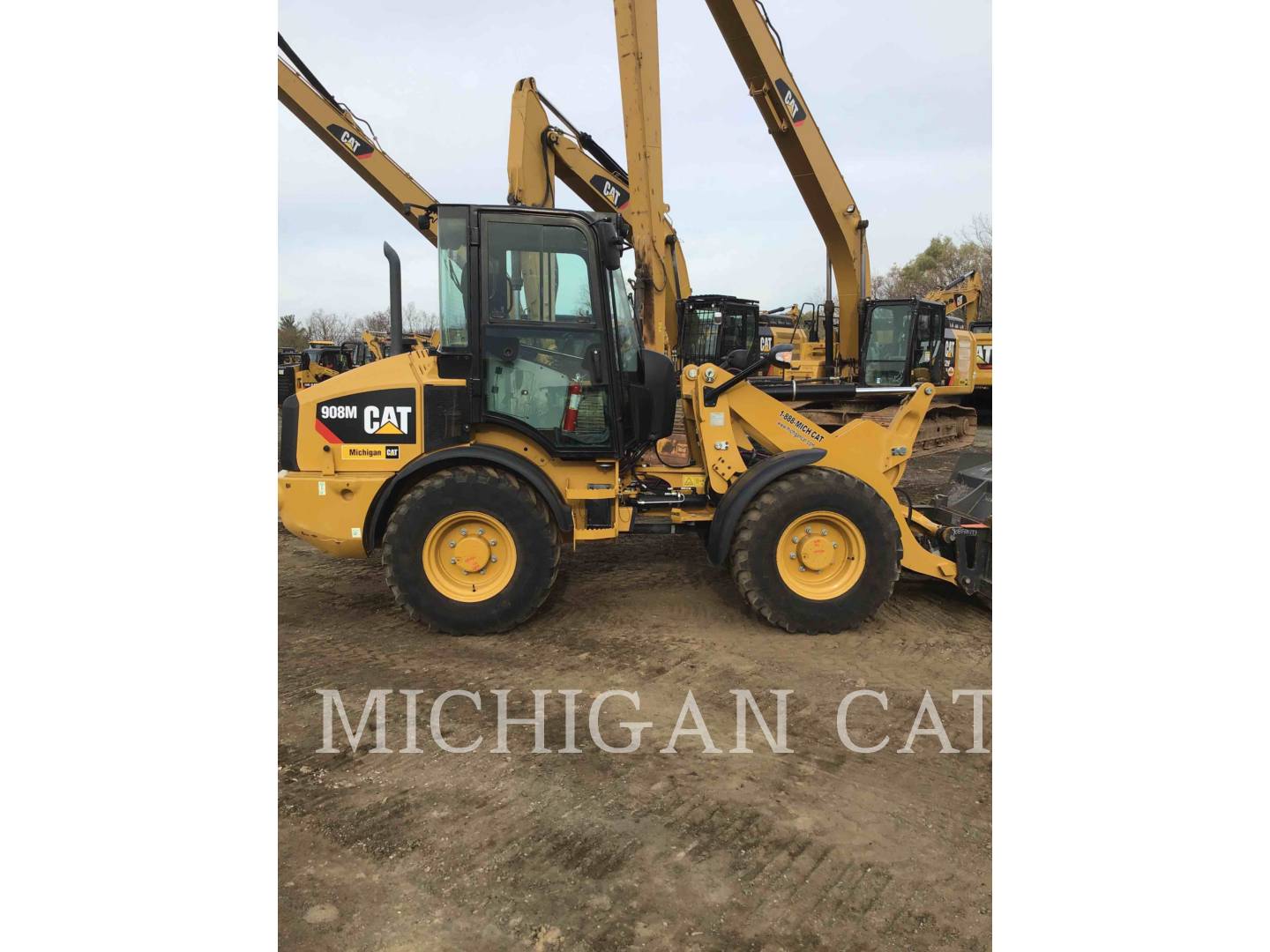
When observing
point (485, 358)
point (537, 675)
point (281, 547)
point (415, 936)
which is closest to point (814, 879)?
point (415, 936)

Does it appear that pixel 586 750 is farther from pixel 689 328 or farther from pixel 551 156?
pixel 689 328

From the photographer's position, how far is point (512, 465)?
4602mm

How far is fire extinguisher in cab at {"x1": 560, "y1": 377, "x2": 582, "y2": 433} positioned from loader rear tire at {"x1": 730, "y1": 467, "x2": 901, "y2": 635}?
47.6 inches

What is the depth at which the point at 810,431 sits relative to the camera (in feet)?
16.9

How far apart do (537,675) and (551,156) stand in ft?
16.9

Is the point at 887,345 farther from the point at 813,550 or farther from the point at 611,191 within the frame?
the point at 813,550

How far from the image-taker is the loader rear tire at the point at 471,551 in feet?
14.9

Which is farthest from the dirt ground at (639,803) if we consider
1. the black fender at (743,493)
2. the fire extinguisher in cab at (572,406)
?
the fire extinguisher in cab at (572,406)

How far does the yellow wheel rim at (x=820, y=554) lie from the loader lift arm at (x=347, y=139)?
691cm

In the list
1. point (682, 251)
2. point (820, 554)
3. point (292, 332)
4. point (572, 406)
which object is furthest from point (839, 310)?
point (292, 332)

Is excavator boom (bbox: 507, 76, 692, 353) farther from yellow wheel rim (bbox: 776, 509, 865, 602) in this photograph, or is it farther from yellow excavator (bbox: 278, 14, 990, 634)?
yellow wheel rim (bbox: 776, 509, 865, 602)

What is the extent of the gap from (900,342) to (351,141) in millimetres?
9259

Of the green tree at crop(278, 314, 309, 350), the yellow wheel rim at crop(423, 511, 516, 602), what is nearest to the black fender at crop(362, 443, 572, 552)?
the yellow wheel rim at crop(423, 511, 516, 602)

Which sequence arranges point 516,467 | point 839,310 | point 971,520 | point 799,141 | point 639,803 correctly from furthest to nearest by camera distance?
1. point 839,310
2. point 799,141
3. point 971,520
4. point 516,467
5. point 639,803
